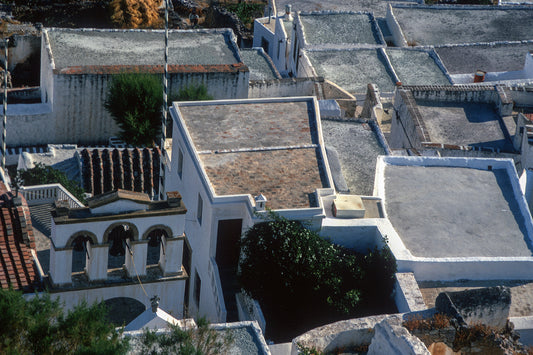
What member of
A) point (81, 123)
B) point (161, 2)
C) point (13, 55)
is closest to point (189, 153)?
point (81, 123)

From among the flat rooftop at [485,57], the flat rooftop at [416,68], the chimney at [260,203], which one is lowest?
the flat rooftop at [416,68]

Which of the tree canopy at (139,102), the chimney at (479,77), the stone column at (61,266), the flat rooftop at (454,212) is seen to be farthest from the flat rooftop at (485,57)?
the stone column at (61,266)

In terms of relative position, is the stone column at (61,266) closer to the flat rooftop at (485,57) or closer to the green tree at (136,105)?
the green tree at (136,105)

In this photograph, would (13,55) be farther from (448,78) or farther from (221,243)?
(221,243)

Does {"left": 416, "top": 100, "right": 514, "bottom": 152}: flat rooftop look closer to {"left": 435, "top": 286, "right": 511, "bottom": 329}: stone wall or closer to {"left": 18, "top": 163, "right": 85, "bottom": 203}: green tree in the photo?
{"left": 18, "top": 163, "right": 85, "bottom": 203}: green tree

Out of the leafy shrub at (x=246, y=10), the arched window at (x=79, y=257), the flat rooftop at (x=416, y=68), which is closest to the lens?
the arched window at (x=79, y=257)

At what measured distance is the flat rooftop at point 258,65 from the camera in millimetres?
53656

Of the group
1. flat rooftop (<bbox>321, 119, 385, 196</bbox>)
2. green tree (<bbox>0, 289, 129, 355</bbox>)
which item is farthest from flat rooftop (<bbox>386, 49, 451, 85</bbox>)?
green tree (<bbox>0, 289, 129, 355</bbox>)

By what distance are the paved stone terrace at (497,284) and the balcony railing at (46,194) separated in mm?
14430

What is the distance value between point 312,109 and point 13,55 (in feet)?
99.3

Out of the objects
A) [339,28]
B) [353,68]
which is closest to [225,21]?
[339,28]

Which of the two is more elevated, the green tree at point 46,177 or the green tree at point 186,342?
the green tree at point 186,342

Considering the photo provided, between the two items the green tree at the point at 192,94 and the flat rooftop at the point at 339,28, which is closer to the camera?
the green tree at the point at 192,94

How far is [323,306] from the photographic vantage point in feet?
99.0
